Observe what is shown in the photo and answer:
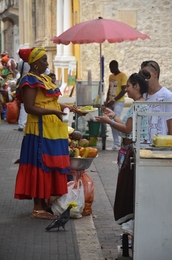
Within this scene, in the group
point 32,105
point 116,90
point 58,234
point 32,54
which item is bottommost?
point 58,234

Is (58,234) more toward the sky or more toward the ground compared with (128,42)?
more toward the ground

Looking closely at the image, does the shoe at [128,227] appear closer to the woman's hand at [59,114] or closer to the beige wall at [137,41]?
the woman's hand at [59,114]

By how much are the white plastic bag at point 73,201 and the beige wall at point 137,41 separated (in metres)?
15.1

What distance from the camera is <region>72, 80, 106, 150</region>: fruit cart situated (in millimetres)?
12008

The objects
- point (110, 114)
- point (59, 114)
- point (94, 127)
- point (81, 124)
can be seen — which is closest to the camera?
point (110, 114)

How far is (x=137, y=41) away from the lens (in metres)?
22.1

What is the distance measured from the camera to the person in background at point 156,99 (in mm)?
6188

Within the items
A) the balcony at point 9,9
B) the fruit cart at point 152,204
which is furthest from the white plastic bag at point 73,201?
the balcony at point 9,9

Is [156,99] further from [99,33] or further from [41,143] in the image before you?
[99,33]

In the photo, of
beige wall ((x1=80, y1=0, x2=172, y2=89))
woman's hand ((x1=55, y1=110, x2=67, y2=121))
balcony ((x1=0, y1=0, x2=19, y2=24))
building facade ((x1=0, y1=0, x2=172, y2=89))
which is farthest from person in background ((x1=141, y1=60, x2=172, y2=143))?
balcony ((x1=0, y1=0, x2=19, y2=24))

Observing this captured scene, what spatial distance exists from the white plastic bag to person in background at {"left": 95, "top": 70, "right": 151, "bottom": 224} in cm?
79

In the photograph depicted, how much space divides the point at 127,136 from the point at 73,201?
3.88 feet

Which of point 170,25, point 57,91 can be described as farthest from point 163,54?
point 57,91

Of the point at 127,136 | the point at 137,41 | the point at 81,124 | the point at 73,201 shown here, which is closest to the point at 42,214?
the point at 73,201
